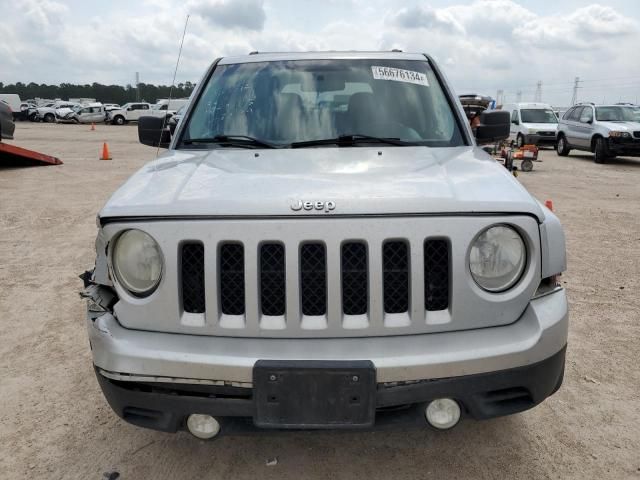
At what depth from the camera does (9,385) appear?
10.9 feet

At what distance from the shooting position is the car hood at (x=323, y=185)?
6.85 feet

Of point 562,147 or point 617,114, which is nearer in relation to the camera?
point 617,114

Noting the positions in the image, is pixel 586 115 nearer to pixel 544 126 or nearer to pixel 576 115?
pixel 576 115

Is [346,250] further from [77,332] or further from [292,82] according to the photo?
[77,332]

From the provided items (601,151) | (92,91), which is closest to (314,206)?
(601,151)

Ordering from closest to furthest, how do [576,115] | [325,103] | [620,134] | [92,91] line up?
[325,103], [620,134], [576,115], [92,91]

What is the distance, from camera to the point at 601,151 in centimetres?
1616

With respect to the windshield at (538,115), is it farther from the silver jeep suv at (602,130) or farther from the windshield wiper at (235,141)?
the windshield wiper at (235,141)

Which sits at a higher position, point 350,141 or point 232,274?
point 350,141

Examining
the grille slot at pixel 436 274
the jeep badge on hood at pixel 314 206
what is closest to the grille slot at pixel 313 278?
the jeep badge on hood at pixel 314 206

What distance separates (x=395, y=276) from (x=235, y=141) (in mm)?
1439

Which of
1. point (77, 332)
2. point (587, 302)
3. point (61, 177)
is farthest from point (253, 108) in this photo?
point (61, 177)

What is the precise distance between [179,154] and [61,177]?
10.0 metres

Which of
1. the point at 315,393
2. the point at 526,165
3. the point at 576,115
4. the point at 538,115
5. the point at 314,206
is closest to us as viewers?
the point at 315,393
